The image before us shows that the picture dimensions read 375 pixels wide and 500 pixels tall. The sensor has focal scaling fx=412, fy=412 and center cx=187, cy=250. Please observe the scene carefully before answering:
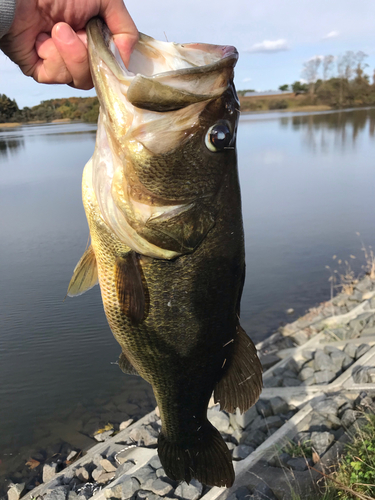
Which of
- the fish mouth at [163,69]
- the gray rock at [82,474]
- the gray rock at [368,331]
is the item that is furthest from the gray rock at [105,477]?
the gray rock at [368,331]

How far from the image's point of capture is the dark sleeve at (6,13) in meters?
1.57

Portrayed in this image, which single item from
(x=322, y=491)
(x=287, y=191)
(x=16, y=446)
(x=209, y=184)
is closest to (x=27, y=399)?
(x=16, y=446)

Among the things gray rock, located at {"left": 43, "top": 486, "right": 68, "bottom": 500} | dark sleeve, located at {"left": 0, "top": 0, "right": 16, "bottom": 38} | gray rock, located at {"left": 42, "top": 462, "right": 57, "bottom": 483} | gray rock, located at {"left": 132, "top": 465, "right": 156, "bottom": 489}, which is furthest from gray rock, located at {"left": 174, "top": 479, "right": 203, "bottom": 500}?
dark sleeve, located at {"left": 0, "top": 0, "right": 16, "bottom": 38}

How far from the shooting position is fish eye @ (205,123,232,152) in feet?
5.15

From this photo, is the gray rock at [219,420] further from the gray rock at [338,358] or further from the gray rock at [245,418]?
the gray rock at [338,358]

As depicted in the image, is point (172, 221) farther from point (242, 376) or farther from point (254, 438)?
point (254, 438)

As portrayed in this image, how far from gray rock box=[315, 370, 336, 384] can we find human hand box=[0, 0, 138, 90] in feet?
12.5

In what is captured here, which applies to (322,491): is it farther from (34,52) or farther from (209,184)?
(34,52)

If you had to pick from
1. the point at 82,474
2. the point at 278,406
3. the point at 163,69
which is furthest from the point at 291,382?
the point at 163,69

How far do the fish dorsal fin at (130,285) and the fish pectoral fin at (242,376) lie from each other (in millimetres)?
534

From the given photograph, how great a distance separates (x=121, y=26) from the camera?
1561mm

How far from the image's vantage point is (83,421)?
478cm

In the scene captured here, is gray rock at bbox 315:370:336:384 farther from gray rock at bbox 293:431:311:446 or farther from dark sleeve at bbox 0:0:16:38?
dark sleeve at bbox 0:0:16:38

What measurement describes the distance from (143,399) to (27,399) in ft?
5.17
